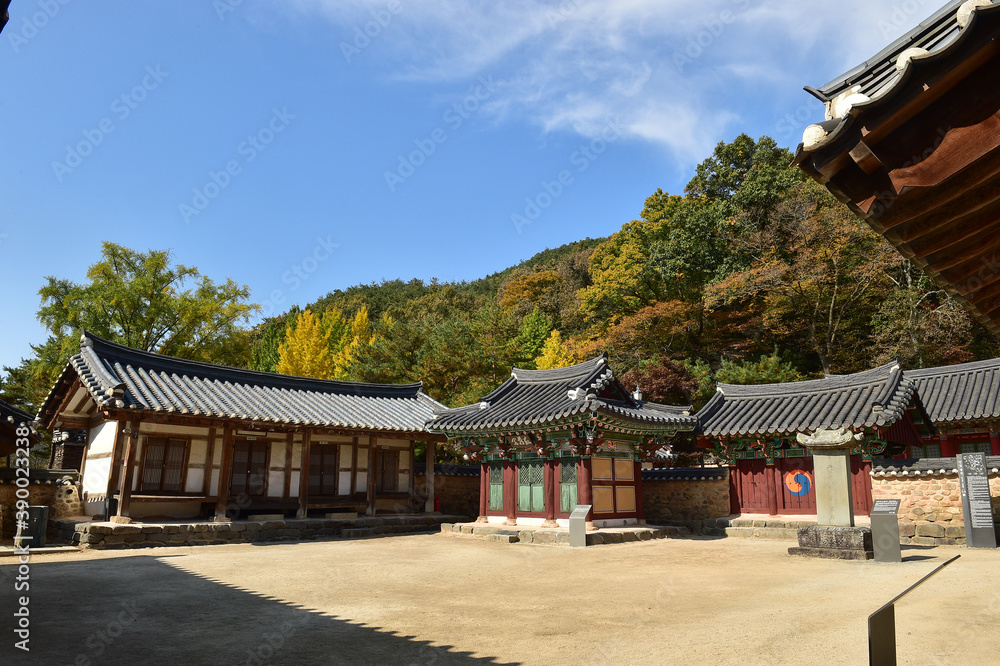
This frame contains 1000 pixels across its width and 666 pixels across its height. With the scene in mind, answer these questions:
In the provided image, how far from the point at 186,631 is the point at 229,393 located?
44.2ft

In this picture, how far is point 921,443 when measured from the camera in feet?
68.6

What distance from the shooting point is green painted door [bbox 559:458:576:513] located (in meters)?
16.8

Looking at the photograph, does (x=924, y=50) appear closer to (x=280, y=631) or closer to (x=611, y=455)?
(x=280, y=631)

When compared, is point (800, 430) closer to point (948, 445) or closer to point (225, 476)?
point (948, 445)

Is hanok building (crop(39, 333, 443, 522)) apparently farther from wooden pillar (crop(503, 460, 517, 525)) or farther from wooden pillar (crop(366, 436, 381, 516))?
wooden pillar (crop(503, 460, 517, 525))

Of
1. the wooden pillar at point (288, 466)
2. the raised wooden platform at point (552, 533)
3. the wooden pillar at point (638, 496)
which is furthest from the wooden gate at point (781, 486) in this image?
the wooden pillar at point (288, 466)

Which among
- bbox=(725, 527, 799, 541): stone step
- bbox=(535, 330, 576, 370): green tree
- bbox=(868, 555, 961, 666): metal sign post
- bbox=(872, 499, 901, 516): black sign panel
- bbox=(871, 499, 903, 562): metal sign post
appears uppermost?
bbox=(535, 330, 576, 370): green tree

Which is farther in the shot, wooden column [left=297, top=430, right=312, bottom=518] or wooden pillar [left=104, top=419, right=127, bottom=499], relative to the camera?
wooden column [left=297, top=430, right=312, bottom=518]

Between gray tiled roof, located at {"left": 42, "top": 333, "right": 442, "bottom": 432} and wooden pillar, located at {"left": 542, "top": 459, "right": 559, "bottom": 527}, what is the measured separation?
5.31 meters

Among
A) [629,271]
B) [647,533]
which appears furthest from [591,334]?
[647,533]

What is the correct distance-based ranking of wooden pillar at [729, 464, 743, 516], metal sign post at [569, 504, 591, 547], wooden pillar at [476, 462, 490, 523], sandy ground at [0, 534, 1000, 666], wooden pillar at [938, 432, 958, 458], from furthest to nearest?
wooden pillar at [938, 432, 958, 458] < wooden pillar at [476, 462, 490, 523] < wooden pillar at [729, 464, 743, 516] < metal sign post at [569, 504, 591, 547] < sandy ground at [0, 534, 1000, 666]

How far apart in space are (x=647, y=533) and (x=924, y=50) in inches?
616

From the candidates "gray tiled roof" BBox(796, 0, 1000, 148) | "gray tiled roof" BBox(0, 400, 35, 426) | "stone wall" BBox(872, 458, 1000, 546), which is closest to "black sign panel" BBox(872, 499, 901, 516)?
"stone wall" BBox(872, 458, 1000, 546)

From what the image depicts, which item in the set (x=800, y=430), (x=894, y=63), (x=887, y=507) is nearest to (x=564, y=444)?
(x=800, y=430)
